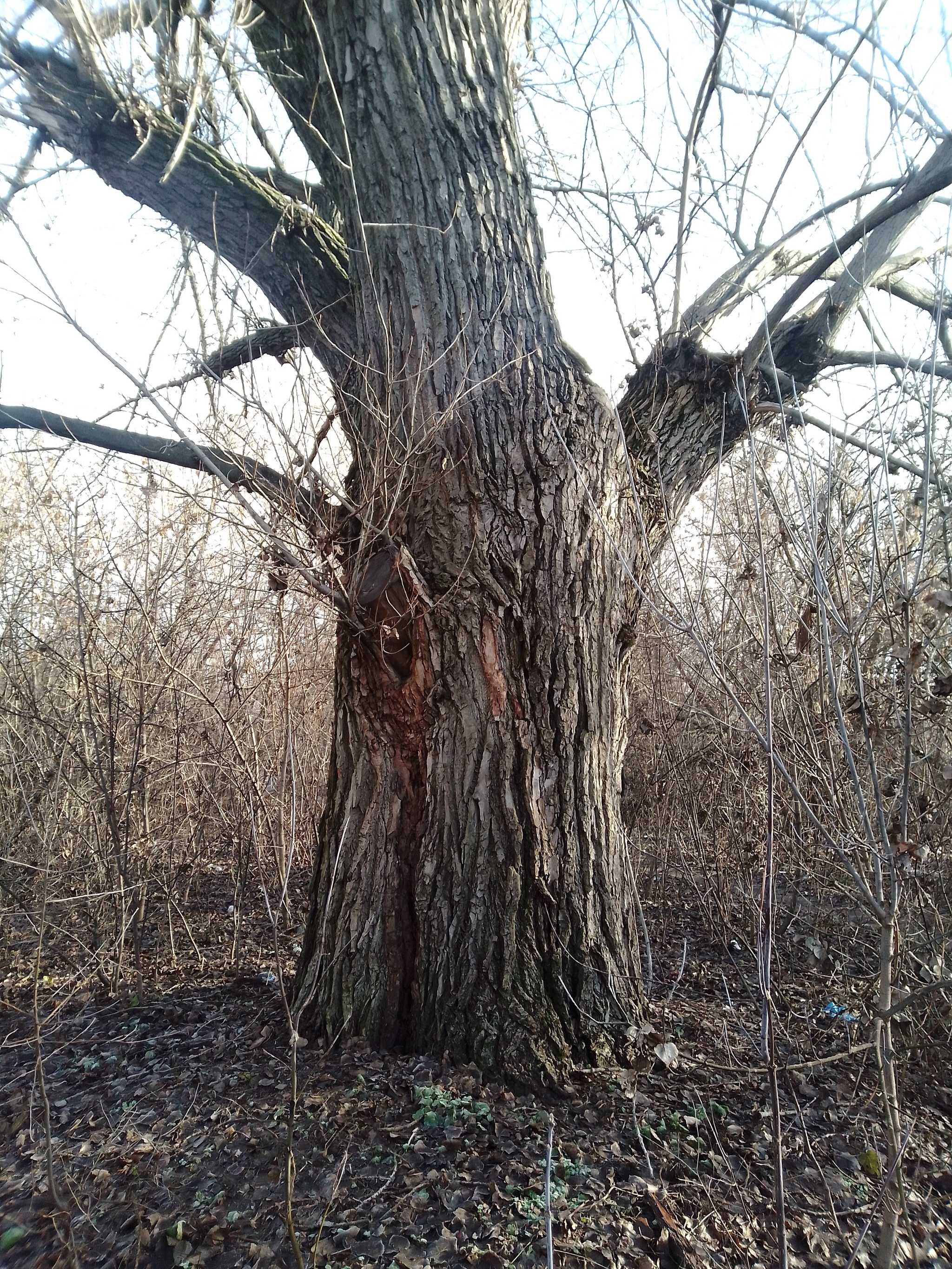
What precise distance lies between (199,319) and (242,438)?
87cm

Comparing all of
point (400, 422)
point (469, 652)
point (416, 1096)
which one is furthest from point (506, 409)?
point (416, 1096)

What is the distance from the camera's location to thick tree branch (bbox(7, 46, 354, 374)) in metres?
2.88

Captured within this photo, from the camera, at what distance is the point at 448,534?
279 cm

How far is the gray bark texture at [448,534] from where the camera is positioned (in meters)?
2.62

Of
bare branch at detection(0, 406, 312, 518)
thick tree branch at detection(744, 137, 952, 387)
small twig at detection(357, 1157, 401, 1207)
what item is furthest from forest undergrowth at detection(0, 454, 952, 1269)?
thick tree branch at detection(744, 137, 952, 387)

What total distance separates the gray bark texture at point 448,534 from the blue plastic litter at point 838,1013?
948 millimetres

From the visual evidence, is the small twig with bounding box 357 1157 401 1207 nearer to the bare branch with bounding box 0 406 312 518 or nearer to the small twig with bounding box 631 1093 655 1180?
the small twig with bounding box 631 1093 655 1180

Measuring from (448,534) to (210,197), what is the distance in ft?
5.83

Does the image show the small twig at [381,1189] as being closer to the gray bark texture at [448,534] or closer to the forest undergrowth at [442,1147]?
the forest undergrowth at [442,1147]

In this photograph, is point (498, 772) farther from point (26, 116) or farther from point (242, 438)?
point (26, 116)

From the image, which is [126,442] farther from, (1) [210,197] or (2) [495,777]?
(2) [495,777]

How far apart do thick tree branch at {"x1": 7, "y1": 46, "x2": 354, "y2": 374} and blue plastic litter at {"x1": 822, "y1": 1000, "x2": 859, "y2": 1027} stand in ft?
11.0

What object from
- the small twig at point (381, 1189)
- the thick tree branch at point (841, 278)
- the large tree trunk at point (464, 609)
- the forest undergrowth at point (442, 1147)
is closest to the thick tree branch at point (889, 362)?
the thick tree branch at point (841, 278)

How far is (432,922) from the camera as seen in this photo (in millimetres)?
2654
